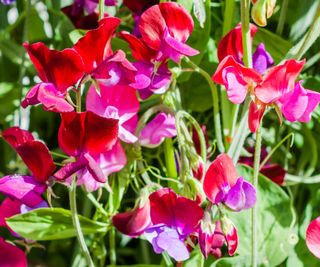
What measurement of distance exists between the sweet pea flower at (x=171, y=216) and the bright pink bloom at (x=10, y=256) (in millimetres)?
199

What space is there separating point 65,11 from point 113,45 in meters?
0.12

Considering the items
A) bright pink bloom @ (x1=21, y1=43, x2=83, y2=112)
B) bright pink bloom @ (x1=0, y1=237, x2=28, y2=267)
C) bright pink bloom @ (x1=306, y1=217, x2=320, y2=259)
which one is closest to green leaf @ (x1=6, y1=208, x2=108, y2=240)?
bright pink bloom @ (x1=0, y1=237, x2=28, y2=267)

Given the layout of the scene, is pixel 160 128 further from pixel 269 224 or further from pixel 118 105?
pixel 269 224

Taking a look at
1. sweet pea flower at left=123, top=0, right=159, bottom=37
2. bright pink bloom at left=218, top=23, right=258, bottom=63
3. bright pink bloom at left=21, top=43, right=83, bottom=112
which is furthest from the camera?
sweet pea flower at left=123, top=0, right=159, bottom=37

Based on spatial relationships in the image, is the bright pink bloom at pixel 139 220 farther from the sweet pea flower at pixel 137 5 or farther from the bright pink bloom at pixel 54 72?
the sweet pea flower at pixel 137 5

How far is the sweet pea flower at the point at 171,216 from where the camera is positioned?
2.80 feet

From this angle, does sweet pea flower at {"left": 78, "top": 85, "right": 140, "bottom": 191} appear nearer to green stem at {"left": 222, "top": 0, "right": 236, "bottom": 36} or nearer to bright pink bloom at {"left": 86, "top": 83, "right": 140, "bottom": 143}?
bright pink bloom at {"left": 86, "top": 83, "right": 140, "bottom": 143}

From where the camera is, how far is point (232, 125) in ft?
3.35

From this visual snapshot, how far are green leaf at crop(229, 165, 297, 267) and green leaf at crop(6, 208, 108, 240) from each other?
0.19 m

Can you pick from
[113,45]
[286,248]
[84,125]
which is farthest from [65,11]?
[286,248]

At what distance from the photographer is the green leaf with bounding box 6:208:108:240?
944 millimetres

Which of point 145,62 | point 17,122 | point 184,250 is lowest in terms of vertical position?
point 17,122

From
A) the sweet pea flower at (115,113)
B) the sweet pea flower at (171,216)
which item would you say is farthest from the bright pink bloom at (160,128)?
the sweet pea flower at (171,216)

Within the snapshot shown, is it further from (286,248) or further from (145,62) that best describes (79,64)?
(286,248)
